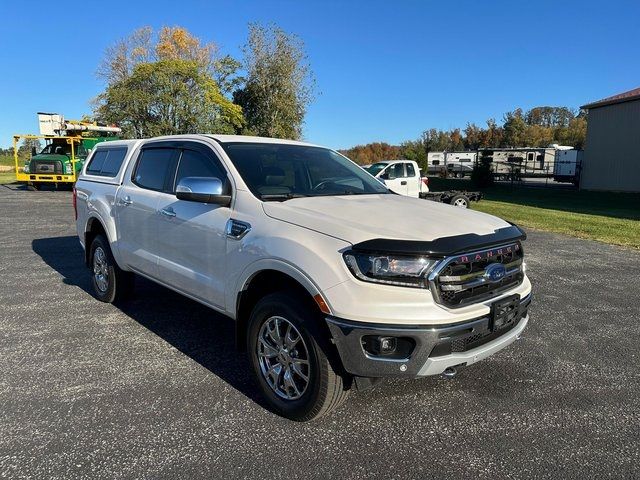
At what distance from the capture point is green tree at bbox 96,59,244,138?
83.0ft

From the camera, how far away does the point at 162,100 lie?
2558cm

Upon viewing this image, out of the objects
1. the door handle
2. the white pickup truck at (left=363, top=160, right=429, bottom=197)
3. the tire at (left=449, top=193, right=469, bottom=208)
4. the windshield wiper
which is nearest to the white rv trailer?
the tire at (left=449, top=193, right=469, bottom=208)

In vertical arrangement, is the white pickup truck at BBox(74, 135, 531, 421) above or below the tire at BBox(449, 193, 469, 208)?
above

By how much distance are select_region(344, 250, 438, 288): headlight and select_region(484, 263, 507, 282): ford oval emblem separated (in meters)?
0.48

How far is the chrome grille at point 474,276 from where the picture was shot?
2.77 m

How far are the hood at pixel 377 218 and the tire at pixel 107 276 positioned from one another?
2.79m

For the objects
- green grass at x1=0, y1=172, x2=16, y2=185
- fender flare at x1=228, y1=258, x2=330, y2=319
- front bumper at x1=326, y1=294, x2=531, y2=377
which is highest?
fender flare at x1=228, y1=258, x2=330, y2=319

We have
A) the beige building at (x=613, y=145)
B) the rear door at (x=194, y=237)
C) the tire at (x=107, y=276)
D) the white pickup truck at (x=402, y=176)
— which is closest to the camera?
the rear door at (x=194, y=237)

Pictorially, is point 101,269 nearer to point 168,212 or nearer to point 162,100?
point 168,212

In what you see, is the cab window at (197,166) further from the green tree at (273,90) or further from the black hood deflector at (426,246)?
the green tree at (273,90)

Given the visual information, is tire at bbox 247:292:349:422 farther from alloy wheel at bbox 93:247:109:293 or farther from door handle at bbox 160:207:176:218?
alloy wheel at bbox 93:247:109:293

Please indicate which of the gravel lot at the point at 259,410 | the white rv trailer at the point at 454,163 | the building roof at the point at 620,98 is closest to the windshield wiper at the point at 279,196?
the gravel lot at the point at 259,410

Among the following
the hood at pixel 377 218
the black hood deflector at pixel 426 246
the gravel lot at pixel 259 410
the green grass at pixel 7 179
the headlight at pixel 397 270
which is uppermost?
the hood at pixel 377 218

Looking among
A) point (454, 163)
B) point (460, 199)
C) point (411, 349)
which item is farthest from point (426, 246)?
point (454, 163)
